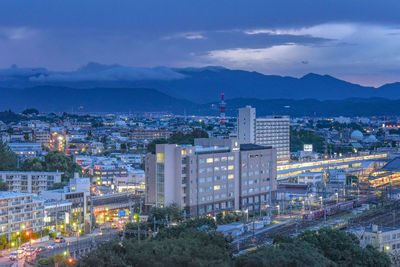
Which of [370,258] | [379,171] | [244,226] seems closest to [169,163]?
[244,226]

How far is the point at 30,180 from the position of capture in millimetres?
31125

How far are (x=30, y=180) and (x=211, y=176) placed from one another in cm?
1014

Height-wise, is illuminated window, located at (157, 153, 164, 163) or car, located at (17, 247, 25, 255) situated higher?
illuminated window, located at (157, 153, 164, 163)

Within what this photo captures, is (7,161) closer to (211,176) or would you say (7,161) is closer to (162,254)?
(211,176)

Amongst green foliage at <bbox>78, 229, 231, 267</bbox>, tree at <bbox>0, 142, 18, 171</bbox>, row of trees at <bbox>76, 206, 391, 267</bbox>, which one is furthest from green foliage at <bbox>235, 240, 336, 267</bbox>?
tree at <bbox>0, 142, 18, 171</bbox>

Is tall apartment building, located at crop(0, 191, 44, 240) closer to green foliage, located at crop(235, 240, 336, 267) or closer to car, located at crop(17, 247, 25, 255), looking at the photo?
car, located at crop(17, 247, 25, 255)

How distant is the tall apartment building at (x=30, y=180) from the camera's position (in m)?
30.9

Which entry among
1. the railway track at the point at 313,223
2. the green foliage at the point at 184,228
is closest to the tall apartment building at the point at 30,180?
the green foliage at the point at 184,228

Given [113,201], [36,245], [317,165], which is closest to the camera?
[36,245]

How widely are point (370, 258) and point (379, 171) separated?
80.5 ft

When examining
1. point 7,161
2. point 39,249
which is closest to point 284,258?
point 39,249

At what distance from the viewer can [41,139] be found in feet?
→ 207

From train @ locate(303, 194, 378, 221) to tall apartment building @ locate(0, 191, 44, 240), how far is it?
36.9 ft

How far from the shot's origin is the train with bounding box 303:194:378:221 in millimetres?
26359
